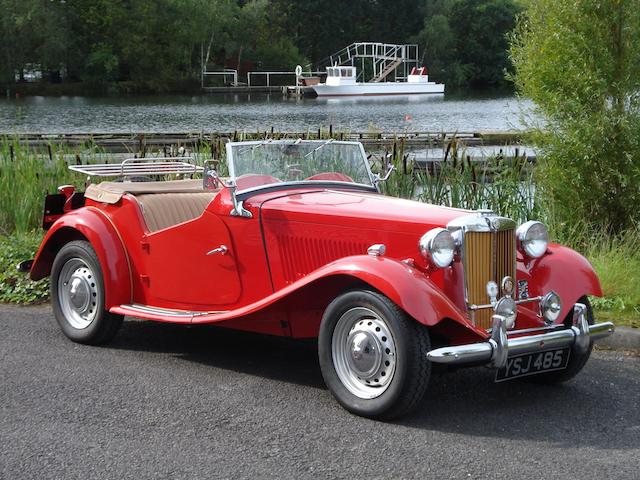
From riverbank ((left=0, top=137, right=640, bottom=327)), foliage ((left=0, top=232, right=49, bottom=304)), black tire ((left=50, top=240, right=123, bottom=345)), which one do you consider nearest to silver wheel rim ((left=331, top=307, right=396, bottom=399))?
black tire ((left=50, top=240, right=123, bottom=345))

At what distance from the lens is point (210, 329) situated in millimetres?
7266

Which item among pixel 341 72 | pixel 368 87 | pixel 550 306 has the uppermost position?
pixel 341 72

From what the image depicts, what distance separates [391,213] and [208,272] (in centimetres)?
145

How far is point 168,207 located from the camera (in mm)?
6852

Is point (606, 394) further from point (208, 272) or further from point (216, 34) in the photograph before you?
point (216, 34)

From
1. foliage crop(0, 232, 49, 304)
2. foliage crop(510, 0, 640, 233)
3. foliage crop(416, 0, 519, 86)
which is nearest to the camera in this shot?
foliage crop(0, 232, 49, 304)

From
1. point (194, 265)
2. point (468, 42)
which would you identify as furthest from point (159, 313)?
point (468, 42)

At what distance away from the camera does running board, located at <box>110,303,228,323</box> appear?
6.11m

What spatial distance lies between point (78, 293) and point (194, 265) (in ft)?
3.69

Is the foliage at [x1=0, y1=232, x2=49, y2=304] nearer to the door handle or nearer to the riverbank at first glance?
the riverbank

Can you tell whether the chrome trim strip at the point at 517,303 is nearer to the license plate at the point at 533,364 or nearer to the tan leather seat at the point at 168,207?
the license plate at the point at 533,364

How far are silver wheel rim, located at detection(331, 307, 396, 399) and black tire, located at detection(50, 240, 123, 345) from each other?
219cm

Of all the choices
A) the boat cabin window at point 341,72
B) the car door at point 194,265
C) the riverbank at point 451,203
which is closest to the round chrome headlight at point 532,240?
the riverbank at point 451,203

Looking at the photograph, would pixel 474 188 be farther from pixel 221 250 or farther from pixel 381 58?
pixel 381 58
